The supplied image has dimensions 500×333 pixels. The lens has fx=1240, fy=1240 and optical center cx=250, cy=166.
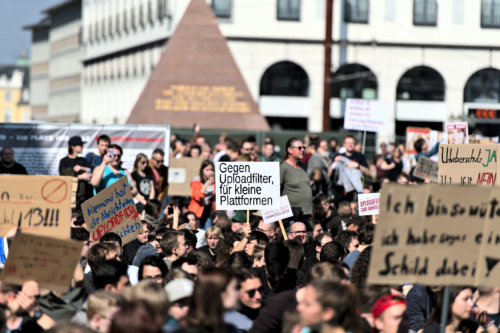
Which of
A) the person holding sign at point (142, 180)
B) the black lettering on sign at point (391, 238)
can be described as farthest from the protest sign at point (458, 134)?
the black lettering on sign at point (391, 238)

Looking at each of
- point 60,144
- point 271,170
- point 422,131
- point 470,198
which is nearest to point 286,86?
point 422,131

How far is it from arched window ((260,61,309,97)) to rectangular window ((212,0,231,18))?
306 cm

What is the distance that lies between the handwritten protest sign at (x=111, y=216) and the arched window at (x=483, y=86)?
139 ft

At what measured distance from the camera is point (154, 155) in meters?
18.2

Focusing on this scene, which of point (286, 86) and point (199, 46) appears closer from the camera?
point (199, 46)

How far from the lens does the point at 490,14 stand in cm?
5375

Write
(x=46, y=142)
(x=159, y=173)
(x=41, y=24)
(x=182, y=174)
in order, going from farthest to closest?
1. (x=41, y=24)
2. (x=46, y=142)
3. (x=182, y=174)
4. (x=159, y=173)

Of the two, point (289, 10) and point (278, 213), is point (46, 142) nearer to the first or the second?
point (278, 213)

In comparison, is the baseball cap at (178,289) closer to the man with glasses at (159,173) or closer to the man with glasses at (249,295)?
the man with glasses at (249,295)

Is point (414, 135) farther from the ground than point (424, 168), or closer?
farther from the ground

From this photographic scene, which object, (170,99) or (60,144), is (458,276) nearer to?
(60,144)

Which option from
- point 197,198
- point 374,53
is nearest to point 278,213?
point 197,198

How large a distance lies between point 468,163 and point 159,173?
7.60 meters

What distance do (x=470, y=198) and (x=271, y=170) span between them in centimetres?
593
